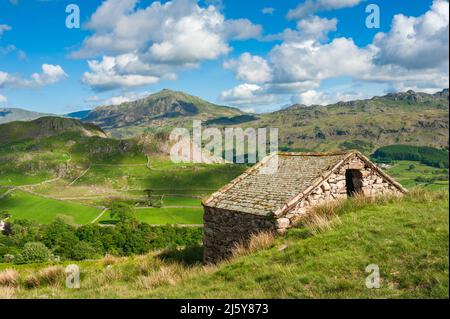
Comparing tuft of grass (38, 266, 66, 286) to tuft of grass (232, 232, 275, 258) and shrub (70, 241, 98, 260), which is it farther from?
shrub (70, 241, 98, 260)

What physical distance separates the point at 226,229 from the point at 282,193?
8.72ft

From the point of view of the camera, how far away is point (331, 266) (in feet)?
31.0

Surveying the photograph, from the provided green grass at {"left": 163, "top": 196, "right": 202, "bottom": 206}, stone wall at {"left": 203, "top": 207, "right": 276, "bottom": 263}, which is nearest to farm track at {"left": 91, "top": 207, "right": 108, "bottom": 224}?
green grass at {"left": 163, "top": 196, "right": 202, "bottom": 206}

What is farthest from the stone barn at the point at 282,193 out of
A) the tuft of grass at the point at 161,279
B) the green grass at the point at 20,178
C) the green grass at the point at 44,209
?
the green grass at the point at 20,178

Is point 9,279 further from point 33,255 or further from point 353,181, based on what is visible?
point 33,255

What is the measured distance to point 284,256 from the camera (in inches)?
430

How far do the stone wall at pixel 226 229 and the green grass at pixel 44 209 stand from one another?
102 meters

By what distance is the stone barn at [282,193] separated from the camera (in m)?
14.2

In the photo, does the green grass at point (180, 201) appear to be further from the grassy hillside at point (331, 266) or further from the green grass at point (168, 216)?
the grassy hillside at point (331, 266)

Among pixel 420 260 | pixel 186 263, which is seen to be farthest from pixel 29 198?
pixel 420 260
